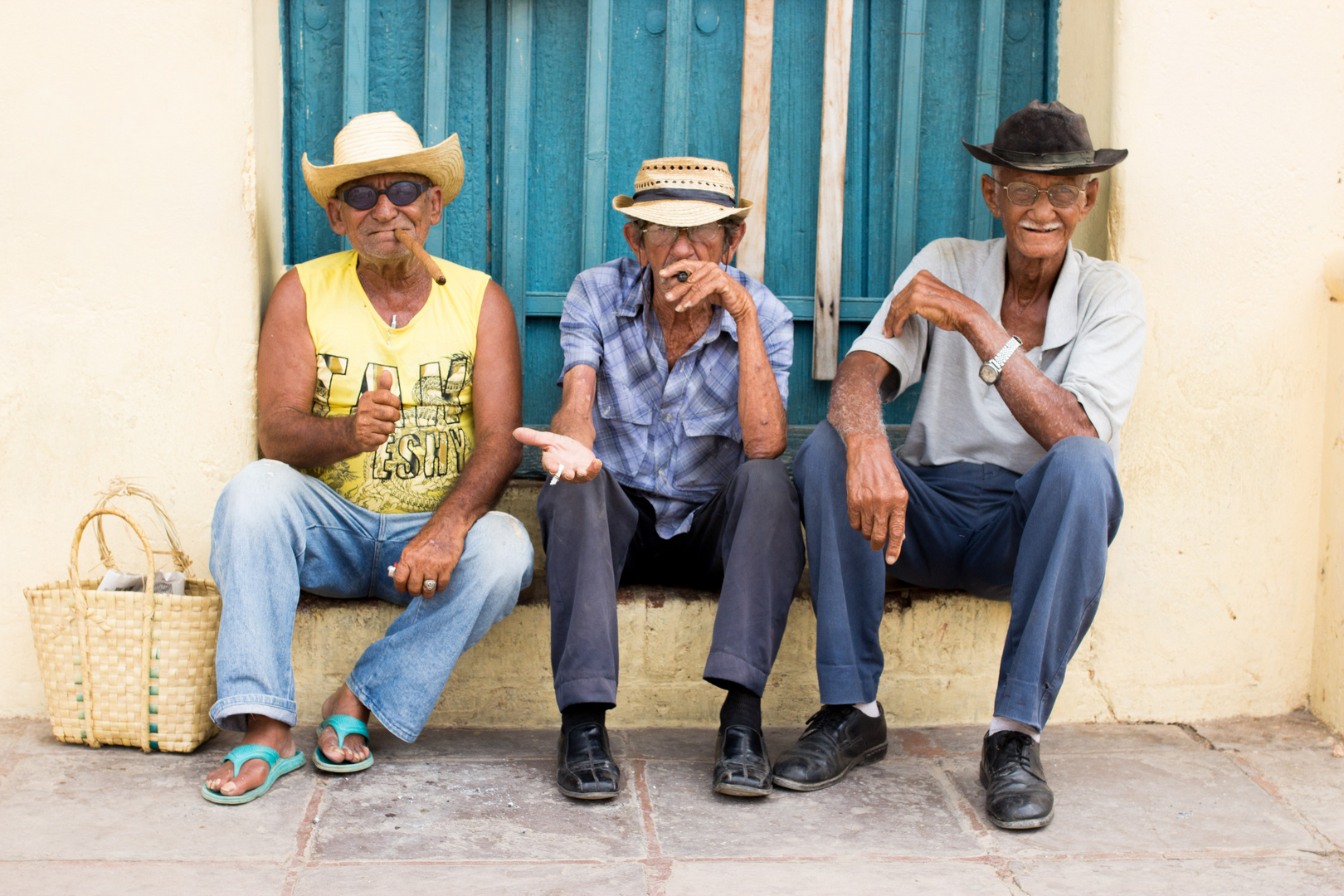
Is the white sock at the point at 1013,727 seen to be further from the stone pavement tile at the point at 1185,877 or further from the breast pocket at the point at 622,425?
the breast pocket at the point at 622,425

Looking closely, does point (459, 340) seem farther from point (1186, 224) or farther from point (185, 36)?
point (1186, 224)

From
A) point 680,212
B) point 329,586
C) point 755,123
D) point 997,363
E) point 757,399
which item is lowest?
point 329,586

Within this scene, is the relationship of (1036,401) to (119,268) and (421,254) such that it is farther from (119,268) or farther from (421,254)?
(119,268)

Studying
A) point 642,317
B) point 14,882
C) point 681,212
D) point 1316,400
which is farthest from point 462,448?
point 1316,400

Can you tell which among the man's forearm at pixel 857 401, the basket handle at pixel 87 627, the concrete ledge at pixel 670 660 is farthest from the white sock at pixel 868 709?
the basket handle at pixel 87 627

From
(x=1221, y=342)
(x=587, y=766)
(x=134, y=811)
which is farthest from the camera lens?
(x=1221, y=342)

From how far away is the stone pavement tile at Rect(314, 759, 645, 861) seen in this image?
241cm

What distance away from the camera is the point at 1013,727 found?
270cm

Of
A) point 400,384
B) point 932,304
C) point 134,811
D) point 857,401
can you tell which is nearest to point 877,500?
point 857,401

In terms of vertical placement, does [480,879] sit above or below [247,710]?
below

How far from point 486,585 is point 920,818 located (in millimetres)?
1102

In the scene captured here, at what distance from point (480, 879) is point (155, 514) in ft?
4.80

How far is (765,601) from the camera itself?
2758 mm

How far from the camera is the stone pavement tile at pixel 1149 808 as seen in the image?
2.51 meters
